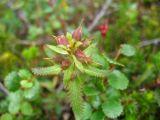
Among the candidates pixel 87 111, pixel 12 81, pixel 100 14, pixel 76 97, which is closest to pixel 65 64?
pixel 76 97

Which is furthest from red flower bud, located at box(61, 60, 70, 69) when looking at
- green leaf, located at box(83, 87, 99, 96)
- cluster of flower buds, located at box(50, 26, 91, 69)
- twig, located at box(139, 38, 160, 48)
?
twig, located at box(139, 38, 160, 48)

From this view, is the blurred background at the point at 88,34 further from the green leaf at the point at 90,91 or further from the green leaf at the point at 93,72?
the green leaf at the point at 93,72

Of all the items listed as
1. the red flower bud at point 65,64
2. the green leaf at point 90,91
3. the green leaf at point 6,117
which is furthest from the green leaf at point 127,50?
the green leaf at point 6,117

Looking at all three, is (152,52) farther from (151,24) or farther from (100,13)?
(100,13)

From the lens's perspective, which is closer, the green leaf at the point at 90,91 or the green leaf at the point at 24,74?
the green leaf at the point at 90,91

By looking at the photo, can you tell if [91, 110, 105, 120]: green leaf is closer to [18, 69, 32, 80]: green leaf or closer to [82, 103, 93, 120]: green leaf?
[82, 103, 93, 120]: green leaf

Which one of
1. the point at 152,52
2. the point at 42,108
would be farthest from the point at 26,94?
the point at 152,52

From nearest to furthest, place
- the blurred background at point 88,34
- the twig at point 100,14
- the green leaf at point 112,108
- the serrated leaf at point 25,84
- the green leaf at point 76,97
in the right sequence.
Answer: the green leaf at point 76,97, the green leaf at point 112,108, the serrated leaf at point 25,84, the blurred background at point 88,34, the twig at point 100,14

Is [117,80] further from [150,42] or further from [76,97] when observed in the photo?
[150,42]
